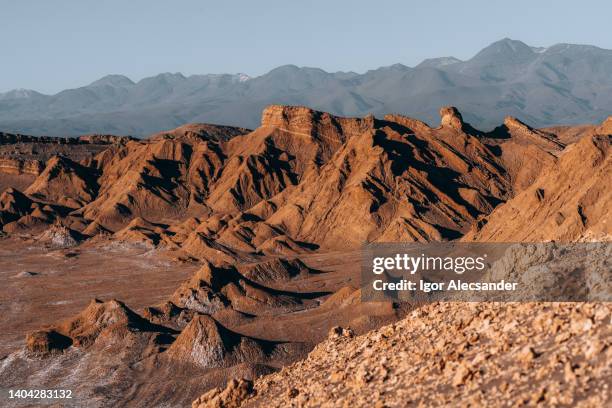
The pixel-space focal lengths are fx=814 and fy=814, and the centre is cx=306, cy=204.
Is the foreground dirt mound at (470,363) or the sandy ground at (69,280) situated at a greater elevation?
the foreground dirt mound at (470,363)

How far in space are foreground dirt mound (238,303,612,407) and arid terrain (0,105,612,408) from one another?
5 cm

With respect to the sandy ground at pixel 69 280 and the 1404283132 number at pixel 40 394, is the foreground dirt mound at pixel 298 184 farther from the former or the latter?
the 1404283132 number at pixel 40 394

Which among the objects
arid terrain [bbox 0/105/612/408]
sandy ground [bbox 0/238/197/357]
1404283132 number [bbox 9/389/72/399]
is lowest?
sandy ground [bbox 0/238/197/357]

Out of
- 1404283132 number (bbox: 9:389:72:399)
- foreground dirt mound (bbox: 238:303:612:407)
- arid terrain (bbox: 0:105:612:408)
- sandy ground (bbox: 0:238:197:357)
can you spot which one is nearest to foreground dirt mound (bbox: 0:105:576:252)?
arid terrain (bbox: 0:105:612:408)

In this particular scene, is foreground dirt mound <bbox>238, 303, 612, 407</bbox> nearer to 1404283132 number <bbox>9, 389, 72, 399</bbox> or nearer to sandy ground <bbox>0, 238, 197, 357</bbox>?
1404283132 number <bbox>9, 389, 72, 399</bbox>

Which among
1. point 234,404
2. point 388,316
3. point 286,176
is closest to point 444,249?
point 388,316

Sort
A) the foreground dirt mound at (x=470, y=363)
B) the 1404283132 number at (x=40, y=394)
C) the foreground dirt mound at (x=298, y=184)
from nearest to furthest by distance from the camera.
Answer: the foreground dirt mound at (x=470, y=363), the 1404283132 number at (x=40, y=394), the foreground dirt mound at (x=298, y=184)

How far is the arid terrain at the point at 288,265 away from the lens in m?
18.1

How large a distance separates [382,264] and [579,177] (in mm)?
20775

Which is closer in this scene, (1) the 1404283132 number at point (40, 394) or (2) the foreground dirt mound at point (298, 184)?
(1) the 1404283132 number at point (40, 394)

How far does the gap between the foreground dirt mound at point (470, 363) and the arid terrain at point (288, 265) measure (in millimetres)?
50

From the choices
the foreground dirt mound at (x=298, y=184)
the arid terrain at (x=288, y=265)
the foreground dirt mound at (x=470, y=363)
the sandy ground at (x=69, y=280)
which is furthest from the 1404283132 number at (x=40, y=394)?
the foreground dirt mound at (x=298, y=184)

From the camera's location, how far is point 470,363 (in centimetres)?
1711

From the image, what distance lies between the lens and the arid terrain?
18078 millimetres
